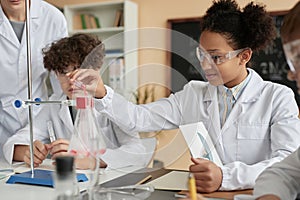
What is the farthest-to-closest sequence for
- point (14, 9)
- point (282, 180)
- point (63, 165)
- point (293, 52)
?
point (14, 9) < point (282, 180) < point (293, 52) < point (63, 165)

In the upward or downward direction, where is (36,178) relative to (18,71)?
downward

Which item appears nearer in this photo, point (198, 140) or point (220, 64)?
point (198, 140)

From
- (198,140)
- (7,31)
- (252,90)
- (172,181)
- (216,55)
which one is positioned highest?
(7,31)

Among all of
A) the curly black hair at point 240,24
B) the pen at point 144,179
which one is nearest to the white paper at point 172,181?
the pen at point 144,179

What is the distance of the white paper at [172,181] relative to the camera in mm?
981

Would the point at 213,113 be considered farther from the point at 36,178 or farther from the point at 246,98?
the point at 36,178

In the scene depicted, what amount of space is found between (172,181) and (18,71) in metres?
0.79

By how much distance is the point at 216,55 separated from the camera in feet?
3.49

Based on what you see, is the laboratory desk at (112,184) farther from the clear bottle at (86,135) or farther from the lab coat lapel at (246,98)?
the lab coat lapel at (246,98)

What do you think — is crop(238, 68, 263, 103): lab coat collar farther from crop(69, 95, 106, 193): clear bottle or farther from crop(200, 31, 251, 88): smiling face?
crop(69, 95, 106, 193): clear bottle

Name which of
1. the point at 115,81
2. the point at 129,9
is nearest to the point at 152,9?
the point at 129,9

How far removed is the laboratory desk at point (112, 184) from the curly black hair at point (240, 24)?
1.45 feet

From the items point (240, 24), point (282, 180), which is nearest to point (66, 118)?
point (240, 24)

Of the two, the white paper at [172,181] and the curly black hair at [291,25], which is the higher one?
the curly black hair at [291,25]
